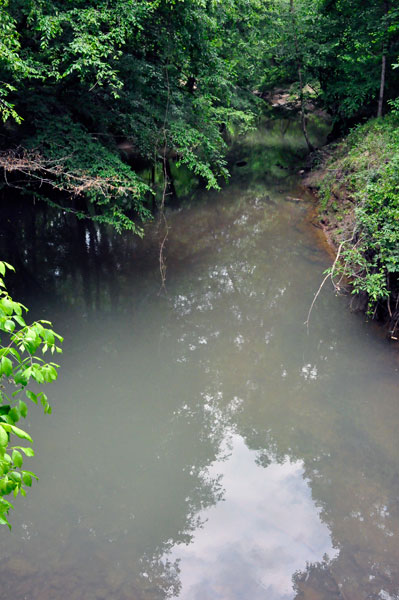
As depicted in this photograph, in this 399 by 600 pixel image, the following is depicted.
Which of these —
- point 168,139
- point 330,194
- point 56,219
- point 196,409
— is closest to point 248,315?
point 196,409

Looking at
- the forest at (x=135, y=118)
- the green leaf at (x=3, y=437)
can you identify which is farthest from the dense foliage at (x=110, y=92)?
the green leaf at (x=3, y=437)

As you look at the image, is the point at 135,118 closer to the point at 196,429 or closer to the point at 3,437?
the point at 196,429

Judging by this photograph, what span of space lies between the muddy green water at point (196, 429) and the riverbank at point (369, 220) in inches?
20.9

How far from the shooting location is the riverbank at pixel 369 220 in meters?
6.51

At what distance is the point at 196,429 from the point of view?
5402mm

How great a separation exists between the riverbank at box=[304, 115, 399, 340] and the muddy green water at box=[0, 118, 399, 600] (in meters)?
0.53

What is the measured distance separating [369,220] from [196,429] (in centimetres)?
437

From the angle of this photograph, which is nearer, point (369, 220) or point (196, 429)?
point (196, 429)

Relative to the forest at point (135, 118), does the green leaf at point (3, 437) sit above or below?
below

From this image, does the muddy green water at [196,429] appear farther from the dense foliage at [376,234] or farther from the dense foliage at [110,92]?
the dense foliage at [110,92]

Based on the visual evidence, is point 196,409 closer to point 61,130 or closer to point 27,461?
point 27,461

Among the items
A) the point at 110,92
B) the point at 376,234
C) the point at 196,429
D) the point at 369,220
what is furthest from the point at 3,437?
the point at 110,92

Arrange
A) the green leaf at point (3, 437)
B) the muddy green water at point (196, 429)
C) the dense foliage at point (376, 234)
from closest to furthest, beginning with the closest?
1. the green leaf at point (3, 437)
2. the muddy green water at point (196, 429)
3. the dense foliage at point (376, 234)

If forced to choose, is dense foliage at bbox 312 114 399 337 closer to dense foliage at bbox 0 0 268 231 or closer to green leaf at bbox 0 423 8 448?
dense foliage at bbox 0 0 268 231
